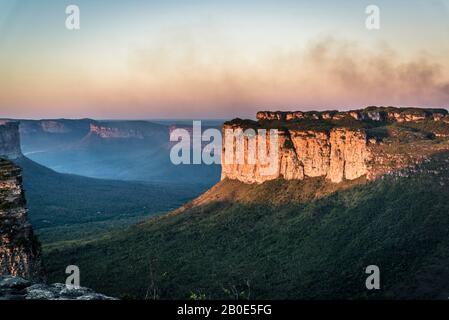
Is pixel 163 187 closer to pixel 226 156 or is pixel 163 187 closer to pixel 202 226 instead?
pixel 226 156

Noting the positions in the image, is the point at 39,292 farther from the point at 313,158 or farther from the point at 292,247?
the point at 313,158

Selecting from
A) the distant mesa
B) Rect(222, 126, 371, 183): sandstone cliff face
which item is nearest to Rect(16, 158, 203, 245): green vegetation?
Rect(222, 126, 371, 183): sandstone cliff face

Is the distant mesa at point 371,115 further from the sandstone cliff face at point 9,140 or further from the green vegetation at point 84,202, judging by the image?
the sandstone cliff face at point 9,140

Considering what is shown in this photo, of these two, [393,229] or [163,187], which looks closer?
[393,229]

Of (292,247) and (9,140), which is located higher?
(9,140)

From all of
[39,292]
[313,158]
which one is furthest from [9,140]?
[39,292]

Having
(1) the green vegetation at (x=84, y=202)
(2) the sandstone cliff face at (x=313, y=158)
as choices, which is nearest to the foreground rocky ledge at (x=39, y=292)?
(2) the sandstone cliff face at (x=313, y=158)
